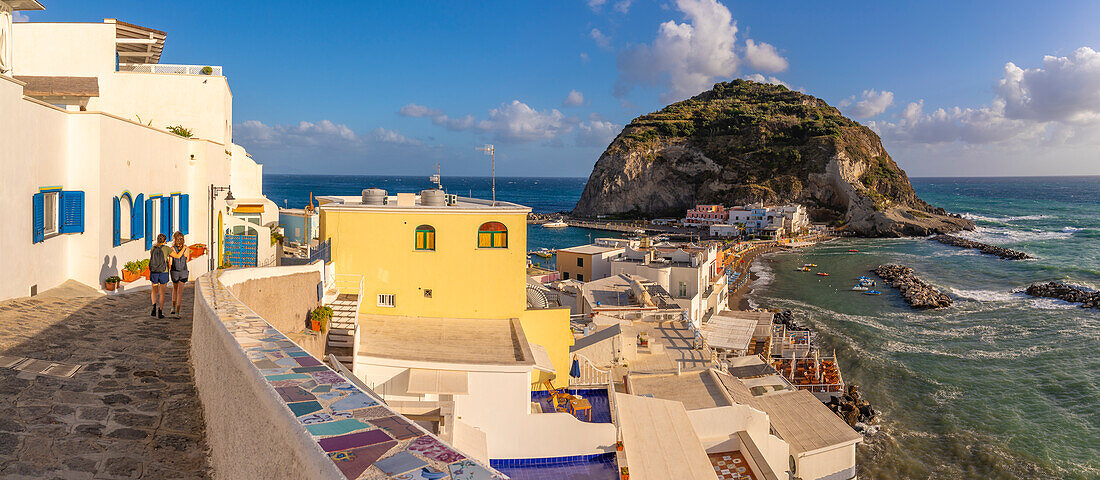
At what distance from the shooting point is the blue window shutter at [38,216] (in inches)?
325

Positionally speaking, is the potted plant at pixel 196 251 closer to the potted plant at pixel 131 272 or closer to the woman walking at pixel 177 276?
the potted plant at pixel 131 272

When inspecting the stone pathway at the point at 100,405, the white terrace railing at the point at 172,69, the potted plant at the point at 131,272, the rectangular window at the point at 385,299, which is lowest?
the rectangular window at the point at 385,299

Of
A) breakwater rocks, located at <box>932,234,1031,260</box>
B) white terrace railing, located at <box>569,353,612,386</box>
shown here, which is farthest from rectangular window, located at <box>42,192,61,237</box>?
breakwater rocks, located at <box>932,234,1031,260</box>

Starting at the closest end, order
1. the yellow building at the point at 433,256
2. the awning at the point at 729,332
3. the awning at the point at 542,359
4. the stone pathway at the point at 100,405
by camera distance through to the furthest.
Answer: the stone pathway at the point at 100,405
the awning at the point at 542,359
the yellow building at the point at 433,256
the awning at the point at 729,332

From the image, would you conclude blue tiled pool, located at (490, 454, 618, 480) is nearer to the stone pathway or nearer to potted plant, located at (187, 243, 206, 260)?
the stone pathway

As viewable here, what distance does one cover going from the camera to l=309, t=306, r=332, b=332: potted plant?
9.69 metres

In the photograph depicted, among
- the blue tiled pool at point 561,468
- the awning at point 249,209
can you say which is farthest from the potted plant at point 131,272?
the blue tiled pool at point 561,468

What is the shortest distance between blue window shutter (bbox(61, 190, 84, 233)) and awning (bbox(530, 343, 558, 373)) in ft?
23.7

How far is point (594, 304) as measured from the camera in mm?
25469

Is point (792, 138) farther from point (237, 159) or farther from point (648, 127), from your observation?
point (237, 159)

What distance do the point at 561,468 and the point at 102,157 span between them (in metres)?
8.36

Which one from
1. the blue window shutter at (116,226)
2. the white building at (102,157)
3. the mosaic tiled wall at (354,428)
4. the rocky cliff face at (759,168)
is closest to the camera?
the mosaic tiled wall at (354,428)

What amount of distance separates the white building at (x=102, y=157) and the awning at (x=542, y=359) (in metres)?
6.94

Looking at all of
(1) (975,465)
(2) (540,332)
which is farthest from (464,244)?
(1) (975,465)
